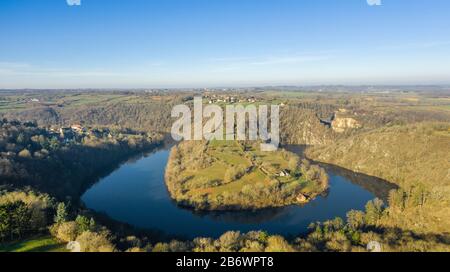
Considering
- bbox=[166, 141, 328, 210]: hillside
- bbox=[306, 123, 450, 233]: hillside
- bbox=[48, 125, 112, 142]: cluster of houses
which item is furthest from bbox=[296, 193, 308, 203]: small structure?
bbox=[48, 125, 112, 142]: cluster of houses

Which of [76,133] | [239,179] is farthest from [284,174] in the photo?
[76,133]

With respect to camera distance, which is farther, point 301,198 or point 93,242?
point 301,198

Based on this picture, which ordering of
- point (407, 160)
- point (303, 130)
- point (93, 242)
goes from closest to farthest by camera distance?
point (93, 242) → point (407, 160) → point (303, 130)

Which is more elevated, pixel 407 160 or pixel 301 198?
pixel 407 160

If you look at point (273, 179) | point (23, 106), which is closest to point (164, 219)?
point (273, 179)

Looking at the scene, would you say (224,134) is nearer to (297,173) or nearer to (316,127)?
(297,173)

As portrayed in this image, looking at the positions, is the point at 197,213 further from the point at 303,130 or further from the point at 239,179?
the point at 303,130

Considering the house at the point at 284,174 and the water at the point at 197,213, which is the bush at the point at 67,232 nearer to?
the water at the point at 197,213

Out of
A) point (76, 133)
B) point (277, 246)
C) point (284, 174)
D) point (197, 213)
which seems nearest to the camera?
point (277, 246)
